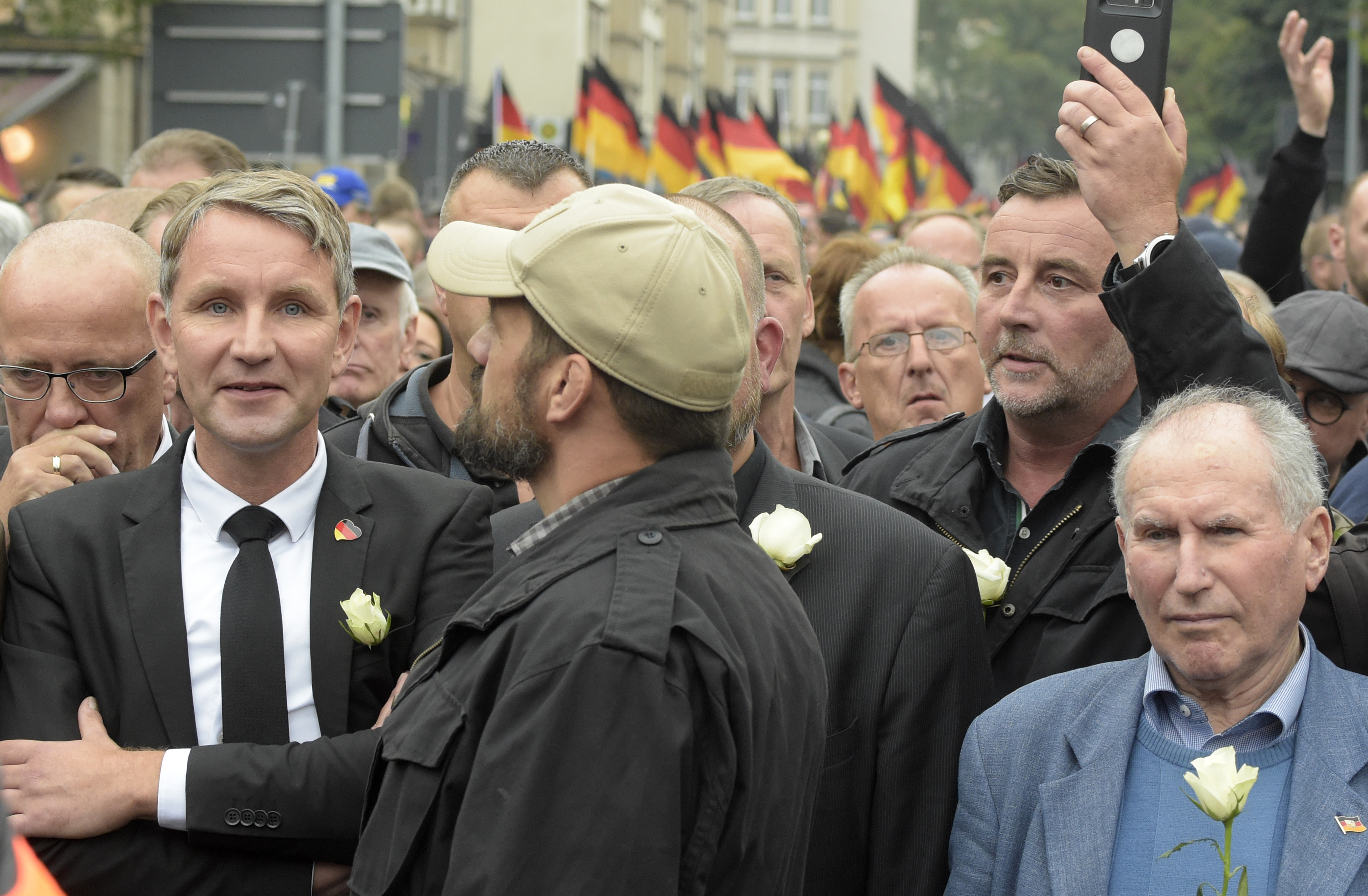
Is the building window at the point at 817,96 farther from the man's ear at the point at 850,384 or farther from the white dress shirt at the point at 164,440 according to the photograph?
the white dress shirt at the point at 164,440

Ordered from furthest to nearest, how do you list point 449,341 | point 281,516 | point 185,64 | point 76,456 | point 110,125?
point 110,125, point 185,64, point 449,341, point 76,456, point 281,516

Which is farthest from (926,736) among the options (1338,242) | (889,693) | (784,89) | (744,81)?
(784,89)

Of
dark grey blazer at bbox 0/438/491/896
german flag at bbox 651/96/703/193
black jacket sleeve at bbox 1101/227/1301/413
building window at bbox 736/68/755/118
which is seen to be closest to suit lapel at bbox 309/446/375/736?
dark grey blazer at bbox 0/438/491/896

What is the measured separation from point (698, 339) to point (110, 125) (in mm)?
28497

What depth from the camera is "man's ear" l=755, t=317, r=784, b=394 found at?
13.2ft

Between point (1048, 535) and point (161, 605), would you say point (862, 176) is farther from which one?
point (161, 605)

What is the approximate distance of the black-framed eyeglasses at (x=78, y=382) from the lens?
12.5ft

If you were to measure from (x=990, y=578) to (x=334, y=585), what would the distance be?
4.77 feet

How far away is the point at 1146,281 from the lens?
354cm

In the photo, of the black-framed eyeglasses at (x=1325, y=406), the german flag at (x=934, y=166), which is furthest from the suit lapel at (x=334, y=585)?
the german flag at (x=934, y=166)

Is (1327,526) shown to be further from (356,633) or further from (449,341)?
(449,341)

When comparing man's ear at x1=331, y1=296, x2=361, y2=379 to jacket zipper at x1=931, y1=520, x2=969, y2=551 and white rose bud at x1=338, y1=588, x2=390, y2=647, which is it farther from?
jacket zipper at x1=931, y1=520, x2=969, y2=551

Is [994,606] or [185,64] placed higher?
[185,64]

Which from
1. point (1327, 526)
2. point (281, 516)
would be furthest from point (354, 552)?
point (1327, 526)
